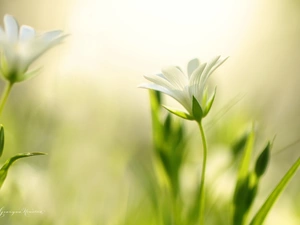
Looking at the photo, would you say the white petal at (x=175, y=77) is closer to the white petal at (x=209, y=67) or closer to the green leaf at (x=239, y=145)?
the white petal at (x=209, y=67)

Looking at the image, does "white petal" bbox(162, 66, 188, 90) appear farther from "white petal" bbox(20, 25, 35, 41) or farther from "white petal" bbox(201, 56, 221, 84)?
"white petal" bbox(20, 25, 35, 41)

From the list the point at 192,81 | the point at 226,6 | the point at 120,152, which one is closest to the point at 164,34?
the point at 226,6

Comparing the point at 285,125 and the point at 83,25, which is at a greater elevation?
the point at 83,25

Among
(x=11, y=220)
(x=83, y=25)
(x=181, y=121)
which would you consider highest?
(x=83, y=25)

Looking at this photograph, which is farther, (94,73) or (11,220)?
(94,73)

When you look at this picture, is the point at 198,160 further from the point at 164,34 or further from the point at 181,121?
the point at 164,34

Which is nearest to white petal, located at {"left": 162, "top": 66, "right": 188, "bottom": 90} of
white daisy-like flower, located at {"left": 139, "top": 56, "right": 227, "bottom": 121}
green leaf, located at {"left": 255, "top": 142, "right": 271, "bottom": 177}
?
white daisy-like flower, located at {"left": 139, "top": 56, "right": 227, "bottom": 121}

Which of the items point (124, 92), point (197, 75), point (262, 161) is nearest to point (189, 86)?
point (197, 75)
